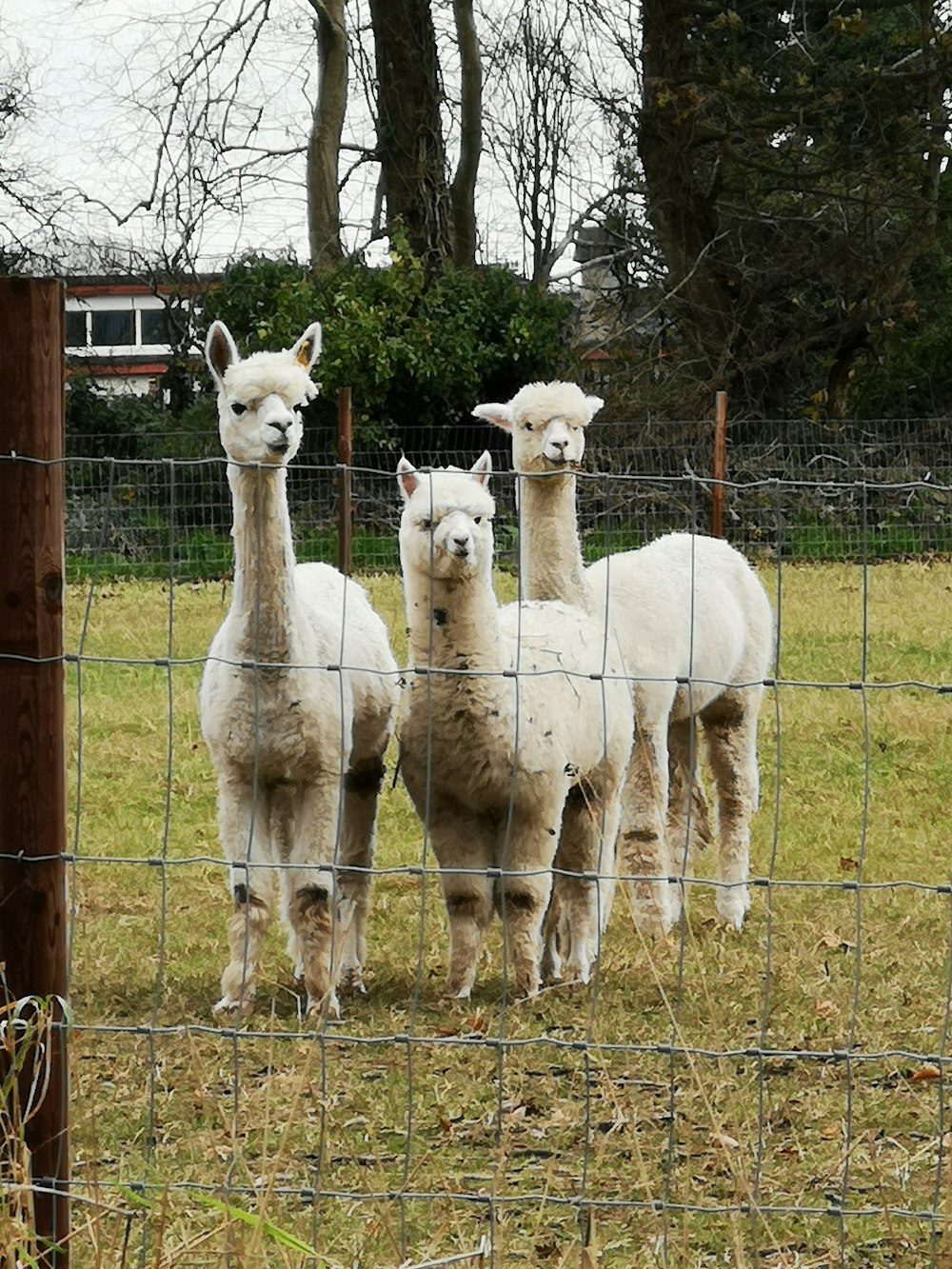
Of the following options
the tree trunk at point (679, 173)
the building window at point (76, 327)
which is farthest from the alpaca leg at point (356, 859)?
the building window at point (76, 327)

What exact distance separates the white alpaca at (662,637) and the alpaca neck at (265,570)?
108 cm

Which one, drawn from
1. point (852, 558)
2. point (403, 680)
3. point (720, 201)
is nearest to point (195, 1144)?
point (403, 680)

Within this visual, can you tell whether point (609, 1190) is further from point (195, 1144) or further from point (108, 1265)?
point (108, 1265)

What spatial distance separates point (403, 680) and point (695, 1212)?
2148 millimetres

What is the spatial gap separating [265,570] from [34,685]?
226cm

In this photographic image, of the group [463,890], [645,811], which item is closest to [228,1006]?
[463,890]

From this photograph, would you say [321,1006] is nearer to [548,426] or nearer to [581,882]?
[581,882]

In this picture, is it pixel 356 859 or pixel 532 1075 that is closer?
pixel 532 1075

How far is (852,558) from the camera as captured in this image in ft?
52.0

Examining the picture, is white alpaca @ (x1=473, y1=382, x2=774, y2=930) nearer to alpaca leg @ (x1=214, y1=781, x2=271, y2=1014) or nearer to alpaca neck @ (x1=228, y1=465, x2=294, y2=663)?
alpaca neck @ (x1=228, y1=465, x2=294, y2=663)

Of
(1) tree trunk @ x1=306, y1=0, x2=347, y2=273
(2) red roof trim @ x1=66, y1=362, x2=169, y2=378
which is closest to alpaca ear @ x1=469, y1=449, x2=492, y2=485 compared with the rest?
(1) tree trunk @ x1=306, y1=0, x2=347, y2=273

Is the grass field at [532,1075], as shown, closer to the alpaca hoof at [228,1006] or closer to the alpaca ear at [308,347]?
the alpaca hoof at [228,1006]

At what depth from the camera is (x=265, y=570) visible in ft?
17.3

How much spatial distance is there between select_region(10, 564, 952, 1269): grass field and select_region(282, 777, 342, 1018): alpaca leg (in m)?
0.12
